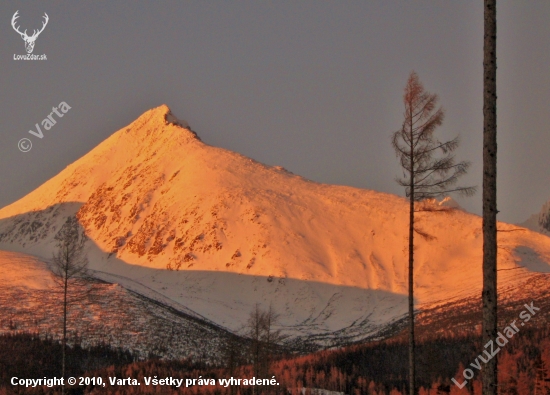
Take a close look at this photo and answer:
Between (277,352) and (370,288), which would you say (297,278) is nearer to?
(370,288)

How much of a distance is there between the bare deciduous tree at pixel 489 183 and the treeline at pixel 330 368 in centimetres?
3147

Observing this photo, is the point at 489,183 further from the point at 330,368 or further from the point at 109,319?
the point at 109,319

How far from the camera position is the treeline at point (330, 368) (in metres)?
52.2

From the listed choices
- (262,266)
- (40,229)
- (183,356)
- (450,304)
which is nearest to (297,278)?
(262,266)

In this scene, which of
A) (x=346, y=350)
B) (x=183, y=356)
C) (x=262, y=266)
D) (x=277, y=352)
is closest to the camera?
(x=346, y=350)

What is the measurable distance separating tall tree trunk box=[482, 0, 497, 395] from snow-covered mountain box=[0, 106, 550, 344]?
266 ft

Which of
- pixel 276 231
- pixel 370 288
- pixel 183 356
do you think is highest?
pixel 276 231

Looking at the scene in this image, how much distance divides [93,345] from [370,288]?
55775 mm

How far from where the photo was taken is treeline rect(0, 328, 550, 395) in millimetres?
52188

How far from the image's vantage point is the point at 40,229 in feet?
561

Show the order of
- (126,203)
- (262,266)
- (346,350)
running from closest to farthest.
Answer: (346,350) → (262,266) → (126,203)

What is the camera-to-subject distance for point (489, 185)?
17.1 meters

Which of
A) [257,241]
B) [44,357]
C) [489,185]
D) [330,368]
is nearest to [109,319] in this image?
[44,357]

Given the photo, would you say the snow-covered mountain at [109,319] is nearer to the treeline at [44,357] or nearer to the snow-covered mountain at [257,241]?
the treeline at [44,357]
